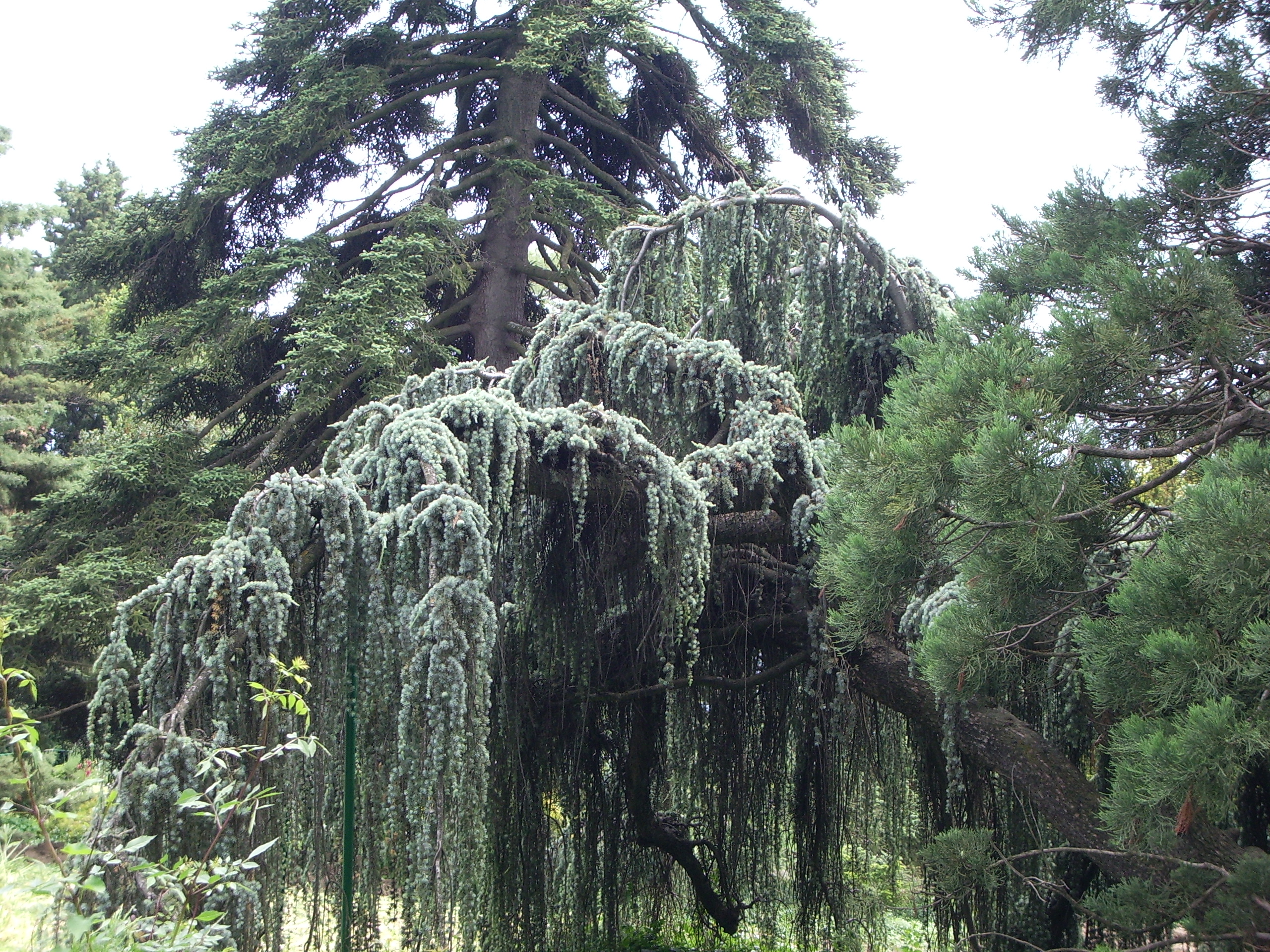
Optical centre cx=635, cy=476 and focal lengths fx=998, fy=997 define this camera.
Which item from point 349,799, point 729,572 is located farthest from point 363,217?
point 349,799

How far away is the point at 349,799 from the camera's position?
2969 millimetres

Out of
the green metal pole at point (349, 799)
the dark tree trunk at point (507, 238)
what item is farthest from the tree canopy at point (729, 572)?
the dark tree trunk at point (507, 238)

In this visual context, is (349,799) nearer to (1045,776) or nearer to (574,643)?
(574,643)

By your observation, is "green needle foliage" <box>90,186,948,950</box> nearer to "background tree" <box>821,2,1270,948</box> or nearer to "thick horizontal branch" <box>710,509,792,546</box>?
"thick horizontal branch" <box>710,509,792,546</box>

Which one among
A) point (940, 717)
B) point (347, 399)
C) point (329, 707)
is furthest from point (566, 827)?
point (347, 399)

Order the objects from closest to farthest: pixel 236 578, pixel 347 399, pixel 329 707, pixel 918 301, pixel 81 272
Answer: pixel 236 578, pixel 329 707, pixel 918 301, pixel 347 399, pixel 81 272

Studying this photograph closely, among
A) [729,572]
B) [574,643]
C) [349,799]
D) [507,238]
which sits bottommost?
[349,799]

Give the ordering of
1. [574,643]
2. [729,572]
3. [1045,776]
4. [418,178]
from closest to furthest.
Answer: [1045,776]
[574,643]
[729,572]
[418,178]

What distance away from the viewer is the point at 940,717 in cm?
385

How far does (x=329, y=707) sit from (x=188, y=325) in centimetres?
630

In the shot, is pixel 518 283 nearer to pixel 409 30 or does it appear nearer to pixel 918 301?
pixel 409 30

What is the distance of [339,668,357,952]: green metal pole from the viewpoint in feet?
9.57

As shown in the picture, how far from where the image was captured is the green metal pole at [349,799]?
292cm

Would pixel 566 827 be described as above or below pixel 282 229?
below
